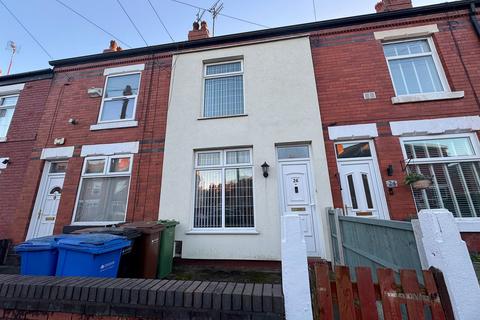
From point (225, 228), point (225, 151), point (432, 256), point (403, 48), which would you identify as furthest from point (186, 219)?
point (403, 48)

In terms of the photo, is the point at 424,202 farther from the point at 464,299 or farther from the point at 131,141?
the point at 131,141

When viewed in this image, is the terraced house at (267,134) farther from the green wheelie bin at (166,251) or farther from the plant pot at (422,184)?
the green wheelie bin at (166,251)

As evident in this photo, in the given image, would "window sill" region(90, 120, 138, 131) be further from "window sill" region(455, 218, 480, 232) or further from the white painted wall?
"window sill" region(455, 218, 480, 232)

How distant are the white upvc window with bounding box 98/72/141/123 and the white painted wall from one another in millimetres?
1409

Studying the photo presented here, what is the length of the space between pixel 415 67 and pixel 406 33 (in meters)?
1.04

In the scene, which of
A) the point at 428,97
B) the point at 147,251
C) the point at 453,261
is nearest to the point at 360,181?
the point at 428,97

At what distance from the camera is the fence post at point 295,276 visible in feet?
5.06

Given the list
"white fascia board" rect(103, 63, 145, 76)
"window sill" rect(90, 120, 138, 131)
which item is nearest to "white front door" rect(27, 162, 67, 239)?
"window sill" rect(90, 120, 138, 131)

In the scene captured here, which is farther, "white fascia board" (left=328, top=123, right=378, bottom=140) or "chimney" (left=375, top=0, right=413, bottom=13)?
"chimney" (left=375, top=0, right=413, bottom=13)

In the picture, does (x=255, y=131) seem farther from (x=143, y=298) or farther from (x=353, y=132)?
(x=143, y=298)

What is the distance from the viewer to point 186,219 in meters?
5.26

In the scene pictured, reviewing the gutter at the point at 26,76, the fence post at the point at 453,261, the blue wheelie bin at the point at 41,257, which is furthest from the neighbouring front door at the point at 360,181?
the gutter at the point at 26,76

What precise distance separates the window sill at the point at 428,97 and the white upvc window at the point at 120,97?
7.56 meters

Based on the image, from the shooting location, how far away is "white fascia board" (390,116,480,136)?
15.8ft
